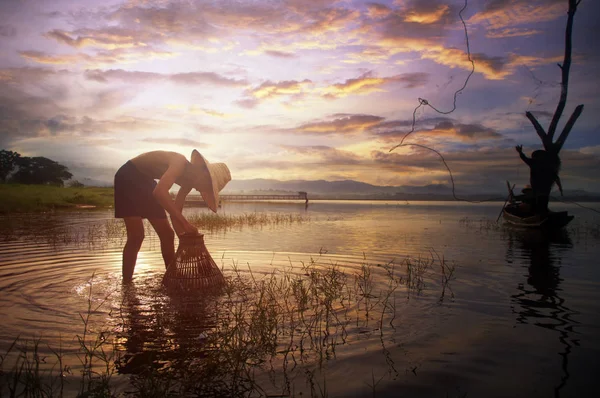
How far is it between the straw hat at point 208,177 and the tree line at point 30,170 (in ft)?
245

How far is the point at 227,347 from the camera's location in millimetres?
3893

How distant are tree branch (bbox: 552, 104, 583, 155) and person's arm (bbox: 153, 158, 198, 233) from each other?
1968 cm

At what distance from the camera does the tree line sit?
68562 millimetres

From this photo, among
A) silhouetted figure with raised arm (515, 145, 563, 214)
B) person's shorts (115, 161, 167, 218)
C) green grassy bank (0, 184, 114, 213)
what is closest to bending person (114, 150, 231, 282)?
person's shorts (115, 161, 167, 218)

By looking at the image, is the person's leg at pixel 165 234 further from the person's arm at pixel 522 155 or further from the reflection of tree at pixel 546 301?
the person's arm at pixel 522 155

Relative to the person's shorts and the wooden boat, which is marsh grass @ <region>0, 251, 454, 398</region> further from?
the wooden boat

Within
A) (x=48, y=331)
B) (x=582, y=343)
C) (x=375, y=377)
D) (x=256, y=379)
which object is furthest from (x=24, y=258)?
(x=582, y=343)

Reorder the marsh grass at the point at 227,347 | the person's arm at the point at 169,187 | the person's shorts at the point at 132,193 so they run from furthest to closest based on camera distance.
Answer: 1. the person's shorts at the point at 132,193
2. the person's arm at the point at 169,187
3. the marsh grass at the point at 227,347

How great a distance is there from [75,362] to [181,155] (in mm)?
3191

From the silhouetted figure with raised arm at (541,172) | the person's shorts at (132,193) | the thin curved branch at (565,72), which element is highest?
the thin curved branch at (565,72)

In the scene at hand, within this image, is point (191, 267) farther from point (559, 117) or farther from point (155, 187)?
point (559, 117)

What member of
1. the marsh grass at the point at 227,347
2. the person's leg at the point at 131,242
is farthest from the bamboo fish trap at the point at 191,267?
the person's leg at the point at 131,242

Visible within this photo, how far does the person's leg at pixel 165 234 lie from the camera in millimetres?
6535

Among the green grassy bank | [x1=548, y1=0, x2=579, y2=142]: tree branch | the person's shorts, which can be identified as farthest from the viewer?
the green grassy bank
